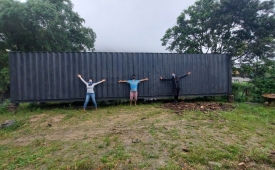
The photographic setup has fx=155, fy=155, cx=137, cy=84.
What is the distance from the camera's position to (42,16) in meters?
12.3

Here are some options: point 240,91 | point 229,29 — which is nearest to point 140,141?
point 240,91

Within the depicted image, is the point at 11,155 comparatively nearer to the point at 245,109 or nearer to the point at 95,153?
the point at 95,153

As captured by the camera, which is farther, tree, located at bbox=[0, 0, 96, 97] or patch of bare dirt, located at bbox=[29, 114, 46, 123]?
tree, located at bbox=[0, 0, 96, 97]

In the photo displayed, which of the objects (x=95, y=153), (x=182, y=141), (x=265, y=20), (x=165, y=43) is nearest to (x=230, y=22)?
(x=265, y=20)

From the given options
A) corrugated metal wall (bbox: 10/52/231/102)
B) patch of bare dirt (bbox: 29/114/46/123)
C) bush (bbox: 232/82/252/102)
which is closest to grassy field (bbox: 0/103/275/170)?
patch of bare dirt (bbox: 29/114/46/123)

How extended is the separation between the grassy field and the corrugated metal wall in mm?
1434

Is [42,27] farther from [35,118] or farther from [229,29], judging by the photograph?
[229,29]

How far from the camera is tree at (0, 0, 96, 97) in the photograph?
11.7 metres

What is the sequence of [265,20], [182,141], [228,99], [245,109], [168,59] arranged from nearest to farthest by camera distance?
[182,141] → [245,109] → [168,59] → [228,99] → [265,20]

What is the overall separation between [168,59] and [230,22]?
875 centimetres

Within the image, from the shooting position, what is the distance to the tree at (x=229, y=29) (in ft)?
37.7

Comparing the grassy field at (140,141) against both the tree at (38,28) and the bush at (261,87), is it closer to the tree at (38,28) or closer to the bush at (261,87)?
the bush at (261,87)

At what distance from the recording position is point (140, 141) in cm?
354

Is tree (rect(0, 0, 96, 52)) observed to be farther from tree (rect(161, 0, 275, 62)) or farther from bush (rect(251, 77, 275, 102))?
bush (rect(251, 77, 275, 102))
